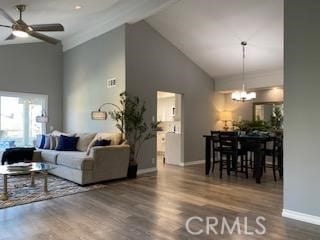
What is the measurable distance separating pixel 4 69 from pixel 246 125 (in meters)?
6.47

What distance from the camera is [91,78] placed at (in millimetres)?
7023

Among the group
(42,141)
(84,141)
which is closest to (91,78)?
(84,141)

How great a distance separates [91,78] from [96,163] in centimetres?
280

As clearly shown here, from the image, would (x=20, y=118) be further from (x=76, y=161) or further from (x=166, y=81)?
(x=166, y=81)

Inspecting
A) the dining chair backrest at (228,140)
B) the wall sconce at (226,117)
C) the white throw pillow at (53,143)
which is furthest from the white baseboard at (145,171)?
the wall sconce at (226,117)

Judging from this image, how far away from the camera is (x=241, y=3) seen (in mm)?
5125

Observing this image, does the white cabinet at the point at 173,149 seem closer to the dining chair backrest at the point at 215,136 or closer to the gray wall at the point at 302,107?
the dining chair backrest at the point at 215,136

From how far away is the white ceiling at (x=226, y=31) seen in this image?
531 centimetres

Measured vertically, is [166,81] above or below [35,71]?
below

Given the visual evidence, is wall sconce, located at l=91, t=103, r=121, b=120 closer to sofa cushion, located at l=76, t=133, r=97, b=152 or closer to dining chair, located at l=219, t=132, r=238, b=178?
sofa cushion, located at l=76, t=133, r=97, b=152

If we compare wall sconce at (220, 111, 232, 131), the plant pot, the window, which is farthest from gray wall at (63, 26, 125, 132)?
wall sconce at (220, 111, 232, 131)

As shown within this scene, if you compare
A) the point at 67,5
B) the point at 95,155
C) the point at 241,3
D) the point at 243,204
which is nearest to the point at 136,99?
the point at 95,155

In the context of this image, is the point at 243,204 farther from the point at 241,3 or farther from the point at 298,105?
the point at 241,3

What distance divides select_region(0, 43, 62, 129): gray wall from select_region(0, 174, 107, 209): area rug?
2.70m
